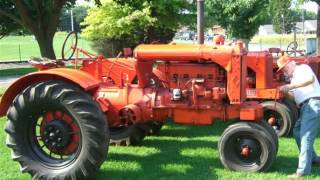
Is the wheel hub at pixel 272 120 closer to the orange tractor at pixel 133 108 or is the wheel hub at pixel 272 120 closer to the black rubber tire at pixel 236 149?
the orange tractor at pixel 133 108

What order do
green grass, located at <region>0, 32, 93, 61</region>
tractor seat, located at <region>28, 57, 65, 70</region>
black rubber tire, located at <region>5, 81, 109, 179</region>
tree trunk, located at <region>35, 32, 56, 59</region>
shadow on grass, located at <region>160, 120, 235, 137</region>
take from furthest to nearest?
green grass, located at <region>0, 32, 93, 61</region>, tree trunk, located at <region>35, 32, 56, 59</region>, shadow on grass, located at <region>160, 120, 235, 137</region>, tractor seat, located at <region>28, 57, 65, 70</region>, black rubber tire, located at <region>5, 81, 109, 179</region>

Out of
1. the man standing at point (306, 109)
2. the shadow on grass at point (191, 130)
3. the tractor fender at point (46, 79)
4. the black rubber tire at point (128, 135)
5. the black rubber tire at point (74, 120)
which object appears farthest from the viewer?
the shadow on grass at point (191, 130)

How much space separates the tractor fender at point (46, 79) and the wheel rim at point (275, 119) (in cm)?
339

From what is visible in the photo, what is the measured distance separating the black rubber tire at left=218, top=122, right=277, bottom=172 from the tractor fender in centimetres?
164

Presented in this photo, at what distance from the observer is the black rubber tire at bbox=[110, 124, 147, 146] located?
764 centimetres

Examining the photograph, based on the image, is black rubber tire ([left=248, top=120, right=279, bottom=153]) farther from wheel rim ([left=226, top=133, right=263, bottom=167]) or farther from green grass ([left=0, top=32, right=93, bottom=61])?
green grass ([left=0, top=32, right=93, bottom=61])

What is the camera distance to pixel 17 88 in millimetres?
6219

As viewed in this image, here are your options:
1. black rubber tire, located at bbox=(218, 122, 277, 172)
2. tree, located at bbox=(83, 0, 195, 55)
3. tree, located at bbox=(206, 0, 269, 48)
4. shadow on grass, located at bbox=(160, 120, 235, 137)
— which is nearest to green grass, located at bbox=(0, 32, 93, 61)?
tree, located at bbox=(83, 0, 195, 55)

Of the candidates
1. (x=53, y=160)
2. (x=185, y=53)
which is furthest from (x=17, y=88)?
(x=185, y=53)

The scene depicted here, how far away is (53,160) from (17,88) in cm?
95

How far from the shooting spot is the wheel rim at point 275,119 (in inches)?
331

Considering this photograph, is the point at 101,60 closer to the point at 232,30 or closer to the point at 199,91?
the point at 199,91

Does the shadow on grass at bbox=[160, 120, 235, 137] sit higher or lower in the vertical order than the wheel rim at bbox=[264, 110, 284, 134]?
lower

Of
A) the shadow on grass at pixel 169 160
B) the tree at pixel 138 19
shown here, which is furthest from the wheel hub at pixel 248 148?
the tree at pixel 138 19
